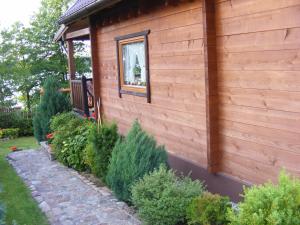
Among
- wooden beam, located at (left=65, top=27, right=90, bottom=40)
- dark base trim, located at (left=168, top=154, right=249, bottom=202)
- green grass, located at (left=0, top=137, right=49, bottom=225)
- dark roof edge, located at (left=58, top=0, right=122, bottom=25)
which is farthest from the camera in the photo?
wooden beam, located at (left=65, top=27, right=90, bottom=40)

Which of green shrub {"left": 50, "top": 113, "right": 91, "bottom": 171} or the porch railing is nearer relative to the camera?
green shrub {"left": 50, "top": 113, "right": 91, "bottom": 171}

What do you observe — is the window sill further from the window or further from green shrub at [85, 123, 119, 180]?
green shrub at [85, 123, 119, 180]

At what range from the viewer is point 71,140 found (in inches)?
324

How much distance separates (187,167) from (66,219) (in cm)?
182

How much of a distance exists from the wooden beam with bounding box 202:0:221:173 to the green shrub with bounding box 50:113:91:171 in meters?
3.33

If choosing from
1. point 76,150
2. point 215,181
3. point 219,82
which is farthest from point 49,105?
point 219,82

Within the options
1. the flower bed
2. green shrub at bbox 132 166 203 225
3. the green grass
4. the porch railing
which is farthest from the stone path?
the porch railing

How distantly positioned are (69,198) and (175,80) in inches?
92.5

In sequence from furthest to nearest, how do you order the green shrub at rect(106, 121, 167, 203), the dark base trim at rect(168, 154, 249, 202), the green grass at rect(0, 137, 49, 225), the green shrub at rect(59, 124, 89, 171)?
the green shrub at rect(59, 124, 89, 171) → the green grass at rect(0, 137, 49, 225) → the green shrub at rect(106, 121, 167, 203) → the dark base trim at rect(168, 154, 249, 202)

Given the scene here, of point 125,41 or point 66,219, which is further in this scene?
point 125,41

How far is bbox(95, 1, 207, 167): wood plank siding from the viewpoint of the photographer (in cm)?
534

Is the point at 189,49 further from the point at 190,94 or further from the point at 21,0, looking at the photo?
the point at 21,0

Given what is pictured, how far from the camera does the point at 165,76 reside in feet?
20.3

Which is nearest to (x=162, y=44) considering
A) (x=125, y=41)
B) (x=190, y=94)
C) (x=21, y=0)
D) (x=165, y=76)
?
(x=165, y=76)
